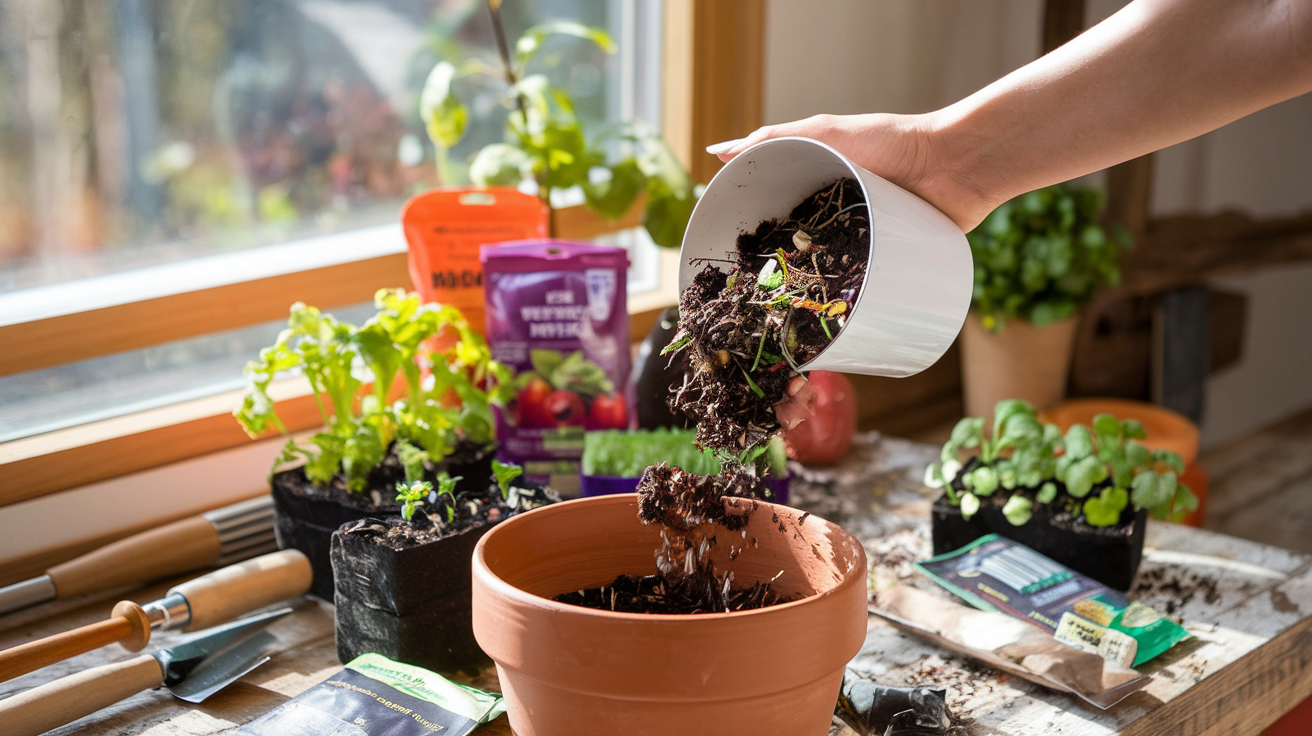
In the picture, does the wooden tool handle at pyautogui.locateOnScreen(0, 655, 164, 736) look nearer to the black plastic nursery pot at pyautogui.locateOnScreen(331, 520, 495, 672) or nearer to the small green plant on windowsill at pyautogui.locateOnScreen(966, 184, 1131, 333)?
the black plastic nursery pot at pyautogui.locateOnScreen(331, 520, 495, 672)

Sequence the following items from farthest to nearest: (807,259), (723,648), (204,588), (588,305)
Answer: (588,305) < (204,588) < (807,259) < (723,648)

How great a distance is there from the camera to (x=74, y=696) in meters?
0.80

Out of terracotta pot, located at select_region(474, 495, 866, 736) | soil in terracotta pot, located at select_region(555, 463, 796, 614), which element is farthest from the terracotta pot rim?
soil in terracotta pot, located at select_region(555, 463, 796, 614)

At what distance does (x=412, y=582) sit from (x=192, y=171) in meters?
0.75

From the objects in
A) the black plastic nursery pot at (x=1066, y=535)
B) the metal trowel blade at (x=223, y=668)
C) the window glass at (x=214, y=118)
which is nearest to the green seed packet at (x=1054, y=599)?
the black plastic nursery pot at (x=1066, y=535)

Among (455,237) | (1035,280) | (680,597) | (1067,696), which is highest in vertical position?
(455,237)

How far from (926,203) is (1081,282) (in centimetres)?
113

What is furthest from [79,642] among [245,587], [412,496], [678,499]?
[678,499]

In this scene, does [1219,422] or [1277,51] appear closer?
[1277,51]

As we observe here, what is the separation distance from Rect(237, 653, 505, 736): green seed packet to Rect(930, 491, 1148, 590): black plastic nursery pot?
0.53m

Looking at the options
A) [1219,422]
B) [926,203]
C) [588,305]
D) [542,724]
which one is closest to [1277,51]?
[926,203]

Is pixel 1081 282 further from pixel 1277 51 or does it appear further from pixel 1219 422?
pixel 1219 422

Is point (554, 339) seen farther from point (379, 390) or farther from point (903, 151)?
point (903, 151)

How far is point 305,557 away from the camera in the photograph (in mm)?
1020
